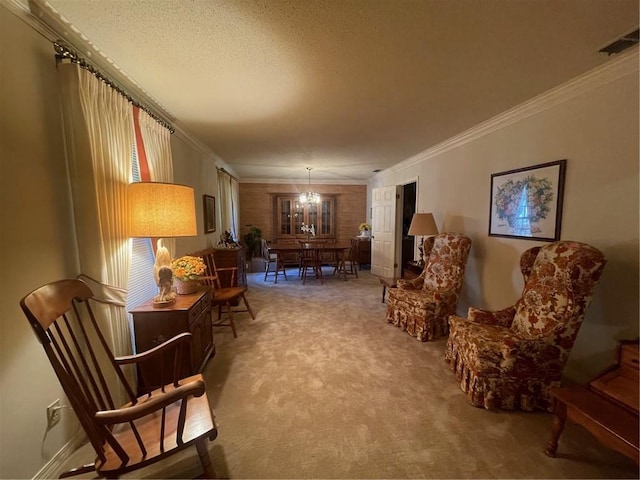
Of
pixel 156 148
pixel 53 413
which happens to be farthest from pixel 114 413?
pixel 156 148

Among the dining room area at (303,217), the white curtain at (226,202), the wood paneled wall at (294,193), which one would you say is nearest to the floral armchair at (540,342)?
the white curtain at (226,202)

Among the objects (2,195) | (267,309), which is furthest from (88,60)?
(267,309)

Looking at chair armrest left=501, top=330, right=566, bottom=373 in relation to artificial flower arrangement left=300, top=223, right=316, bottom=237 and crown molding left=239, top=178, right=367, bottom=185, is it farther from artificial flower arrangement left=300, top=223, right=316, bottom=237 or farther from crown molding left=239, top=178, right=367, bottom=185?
crown molding left=239, top=178, right=367, bottom=185

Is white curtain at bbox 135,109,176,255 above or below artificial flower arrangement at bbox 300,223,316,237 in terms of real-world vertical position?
above

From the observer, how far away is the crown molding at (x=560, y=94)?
5.98 feet

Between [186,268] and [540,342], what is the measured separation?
2763mm

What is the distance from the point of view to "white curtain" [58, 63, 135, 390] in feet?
5.04

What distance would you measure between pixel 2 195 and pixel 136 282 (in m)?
1.16

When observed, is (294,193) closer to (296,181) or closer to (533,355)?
(296,181)

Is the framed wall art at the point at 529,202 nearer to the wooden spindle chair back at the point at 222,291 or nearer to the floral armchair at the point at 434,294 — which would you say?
the floral armchair at the point at 434,294

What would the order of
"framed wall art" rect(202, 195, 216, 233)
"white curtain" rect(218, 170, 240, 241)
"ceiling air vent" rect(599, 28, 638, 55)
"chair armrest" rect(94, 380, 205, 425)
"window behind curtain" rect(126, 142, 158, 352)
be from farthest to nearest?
"white curtain" rect(218, 170, 240, 241) < "framed wall art" rect(202, 195, 216, 233) < "window behind curtain" rect(126, 142, 158, 352) < "ceiling air vent" rect(599, 28, 638, 55) < "chair armrest" rect(94, 380, 205, 425)

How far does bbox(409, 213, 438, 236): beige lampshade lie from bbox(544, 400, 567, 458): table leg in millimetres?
2552

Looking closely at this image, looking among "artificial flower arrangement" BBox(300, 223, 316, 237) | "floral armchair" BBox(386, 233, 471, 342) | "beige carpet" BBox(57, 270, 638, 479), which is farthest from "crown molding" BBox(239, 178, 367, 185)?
"beige carpet" BBox(57, 270, 638, 479)

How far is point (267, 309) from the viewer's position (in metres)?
3.96
